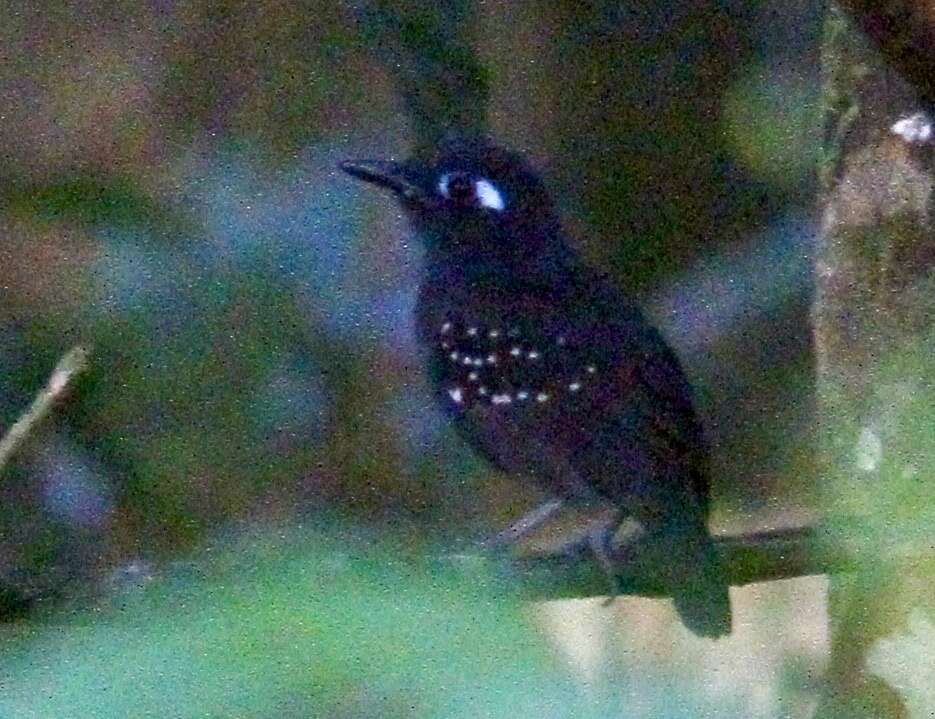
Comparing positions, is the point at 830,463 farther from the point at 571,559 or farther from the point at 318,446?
the point at 318,446

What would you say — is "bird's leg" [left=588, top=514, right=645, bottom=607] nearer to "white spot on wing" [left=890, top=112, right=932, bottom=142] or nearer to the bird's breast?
the bird's breast

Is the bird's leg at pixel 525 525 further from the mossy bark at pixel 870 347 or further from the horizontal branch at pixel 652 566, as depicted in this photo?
the mossy bark at pixel 870 347

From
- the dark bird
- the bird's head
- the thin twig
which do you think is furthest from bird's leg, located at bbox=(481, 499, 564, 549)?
the thin twig

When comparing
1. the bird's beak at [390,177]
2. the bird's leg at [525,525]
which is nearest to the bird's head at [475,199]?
the bird's beak at [390,177]

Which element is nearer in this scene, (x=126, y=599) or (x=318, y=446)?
(x=126, y=599)

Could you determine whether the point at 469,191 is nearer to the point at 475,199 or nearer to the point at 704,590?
the point at 475,199

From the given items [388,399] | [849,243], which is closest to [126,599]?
[388,399]
